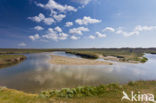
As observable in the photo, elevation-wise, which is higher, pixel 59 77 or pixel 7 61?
pixel 7 61

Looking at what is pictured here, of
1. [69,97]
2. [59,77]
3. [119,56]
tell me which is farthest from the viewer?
[119,56]

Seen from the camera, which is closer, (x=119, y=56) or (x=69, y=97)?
(x=69, y=97)

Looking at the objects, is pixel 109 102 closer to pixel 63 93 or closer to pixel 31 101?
pixel 63 93

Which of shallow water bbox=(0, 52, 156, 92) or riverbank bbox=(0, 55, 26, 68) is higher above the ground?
riverbank bbox=(0, 55, 26, 68)

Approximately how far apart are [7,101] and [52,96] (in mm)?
3323

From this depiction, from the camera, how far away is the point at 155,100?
5.62m

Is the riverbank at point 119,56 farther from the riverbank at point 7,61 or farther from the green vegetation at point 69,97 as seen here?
the riverbank at point 7,61

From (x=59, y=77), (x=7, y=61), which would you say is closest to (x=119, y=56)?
(x=59, y=77)

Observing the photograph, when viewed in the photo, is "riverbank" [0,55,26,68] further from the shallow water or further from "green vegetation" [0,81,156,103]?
"green vegetation" [0,81,156,103]

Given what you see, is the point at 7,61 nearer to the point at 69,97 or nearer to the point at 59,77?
the point at 59,77

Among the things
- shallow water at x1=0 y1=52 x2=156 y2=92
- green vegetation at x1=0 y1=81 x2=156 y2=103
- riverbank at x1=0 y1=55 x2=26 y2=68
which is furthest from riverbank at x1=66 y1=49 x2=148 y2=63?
riverbank at x1=0 y1=55 x2=26 y2=68

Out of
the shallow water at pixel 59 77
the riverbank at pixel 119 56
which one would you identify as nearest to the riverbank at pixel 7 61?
the shallow water at pixel 59 77

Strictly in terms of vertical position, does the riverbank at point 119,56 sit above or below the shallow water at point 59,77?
above

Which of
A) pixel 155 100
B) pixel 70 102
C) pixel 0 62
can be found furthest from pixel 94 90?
pixel 0 62
